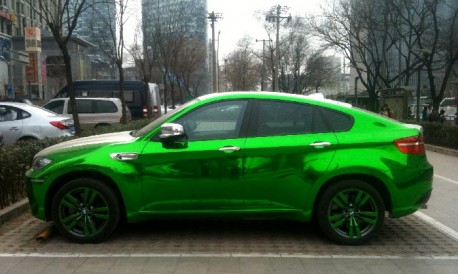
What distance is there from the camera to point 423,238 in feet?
18.9

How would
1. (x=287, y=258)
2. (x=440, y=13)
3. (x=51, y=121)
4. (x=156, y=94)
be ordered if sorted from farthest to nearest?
(x=440, y=13)
(x=156, y=94)
(x=51, y=121)
(x=287, y=258)

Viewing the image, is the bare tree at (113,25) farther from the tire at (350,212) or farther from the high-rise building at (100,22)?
the tire at (350,212)

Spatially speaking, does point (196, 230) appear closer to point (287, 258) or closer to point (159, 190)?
point (159, 190)

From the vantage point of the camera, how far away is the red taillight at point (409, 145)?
5.32 meters

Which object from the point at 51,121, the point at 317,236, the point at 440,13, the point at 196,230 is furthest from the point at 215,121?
the point at 440,13

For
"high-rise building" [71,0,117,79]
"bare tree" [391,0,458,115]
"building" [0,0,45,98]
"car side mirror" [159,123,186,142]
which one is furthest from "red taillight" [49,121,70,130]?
"building" [0,0,45,98]

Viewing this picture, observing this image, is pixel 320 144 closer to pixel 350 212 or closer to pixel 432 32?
pixel 350 212

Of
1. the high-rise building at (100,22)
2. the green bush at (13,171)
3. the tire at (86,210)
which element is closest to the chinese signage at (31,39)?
the high-rise building at (100,22)

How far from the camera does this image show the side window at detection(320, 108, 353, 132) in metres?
5.42

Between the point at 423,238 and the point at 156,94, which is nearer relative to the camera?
the point at 423,238

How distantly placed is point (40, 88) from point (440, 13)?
44.7m

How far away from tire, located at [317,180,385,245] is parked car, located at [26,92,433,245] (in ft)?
0.04

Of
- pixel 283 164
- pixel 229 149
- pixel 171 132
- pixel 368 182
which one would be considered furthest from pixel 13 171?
pixel 368 182

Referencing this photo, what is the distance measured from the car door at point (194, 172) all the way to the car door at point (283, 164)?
129 millimetres
